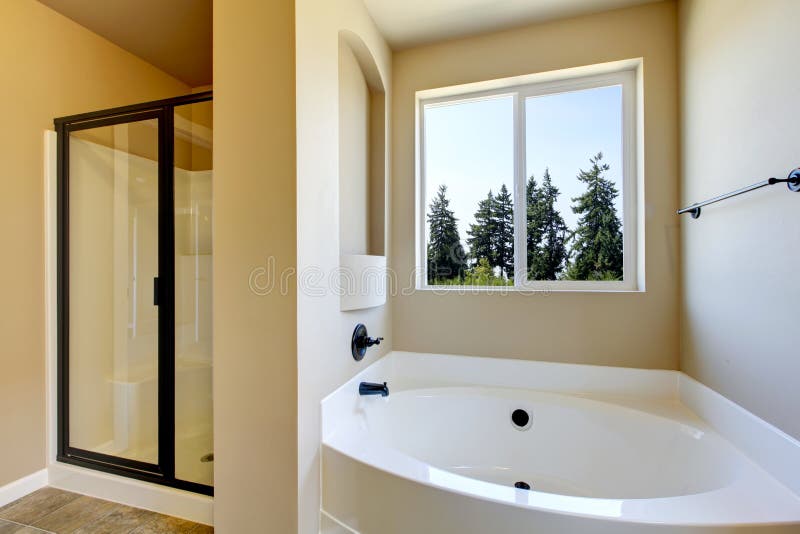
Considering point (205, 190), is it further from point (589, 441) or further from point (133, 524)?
point (589, 441)

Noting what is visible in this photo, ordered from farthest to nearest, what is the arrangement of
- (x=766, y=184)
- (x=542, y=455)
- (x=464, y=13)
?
1. (x=464, y=13)
2. (x=542, y=455)
3. (x=766, y=184)

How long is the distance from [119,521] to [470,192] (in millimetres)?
2379

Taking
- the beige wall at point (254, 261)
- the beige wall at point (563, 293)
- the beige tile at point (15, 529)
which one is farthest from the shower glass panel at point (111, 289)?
the beige wall at point (563, 293)

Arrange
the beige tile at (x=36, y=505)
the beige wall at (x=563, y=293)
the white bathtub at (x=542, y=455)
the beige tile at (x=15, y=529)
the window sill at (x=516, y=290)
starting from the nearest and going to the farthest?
the white bathtub at (x=542, y=455)
the beige tile at (x=15, y=529)
the beige tile at (x=36, y=505)
the beige wall at (x=563, y=293)
the window sill at (x=516, y=290)

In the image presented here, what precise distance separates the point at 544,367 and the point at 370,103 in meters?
1.84

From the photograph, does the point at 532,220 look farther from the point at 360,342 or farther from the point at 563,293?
the point at 360,342

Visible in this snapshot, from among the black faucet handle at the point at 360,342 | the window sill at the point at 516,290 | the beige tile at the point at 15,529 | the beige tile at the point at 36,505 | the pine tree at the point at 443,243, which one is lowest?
the beige tile at the point at 36,505

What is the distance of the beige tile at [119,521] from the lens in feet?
4.74

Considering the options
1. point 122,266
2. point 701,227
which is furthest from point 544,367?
point 122,266

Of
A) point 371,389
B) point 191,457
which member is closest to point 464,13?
point 371,389

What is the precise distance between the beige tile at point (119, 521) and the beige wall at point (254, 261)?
1.73 ft

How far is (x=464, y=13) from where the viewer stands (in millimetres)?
1843

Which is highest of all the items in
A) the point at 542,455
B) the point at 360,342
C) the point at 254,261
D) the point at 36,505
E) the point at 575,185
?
the point at 575,185

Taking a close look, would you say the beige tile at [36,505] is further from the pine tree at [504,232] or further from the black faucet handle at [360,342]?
the pine tree at [504,232]
